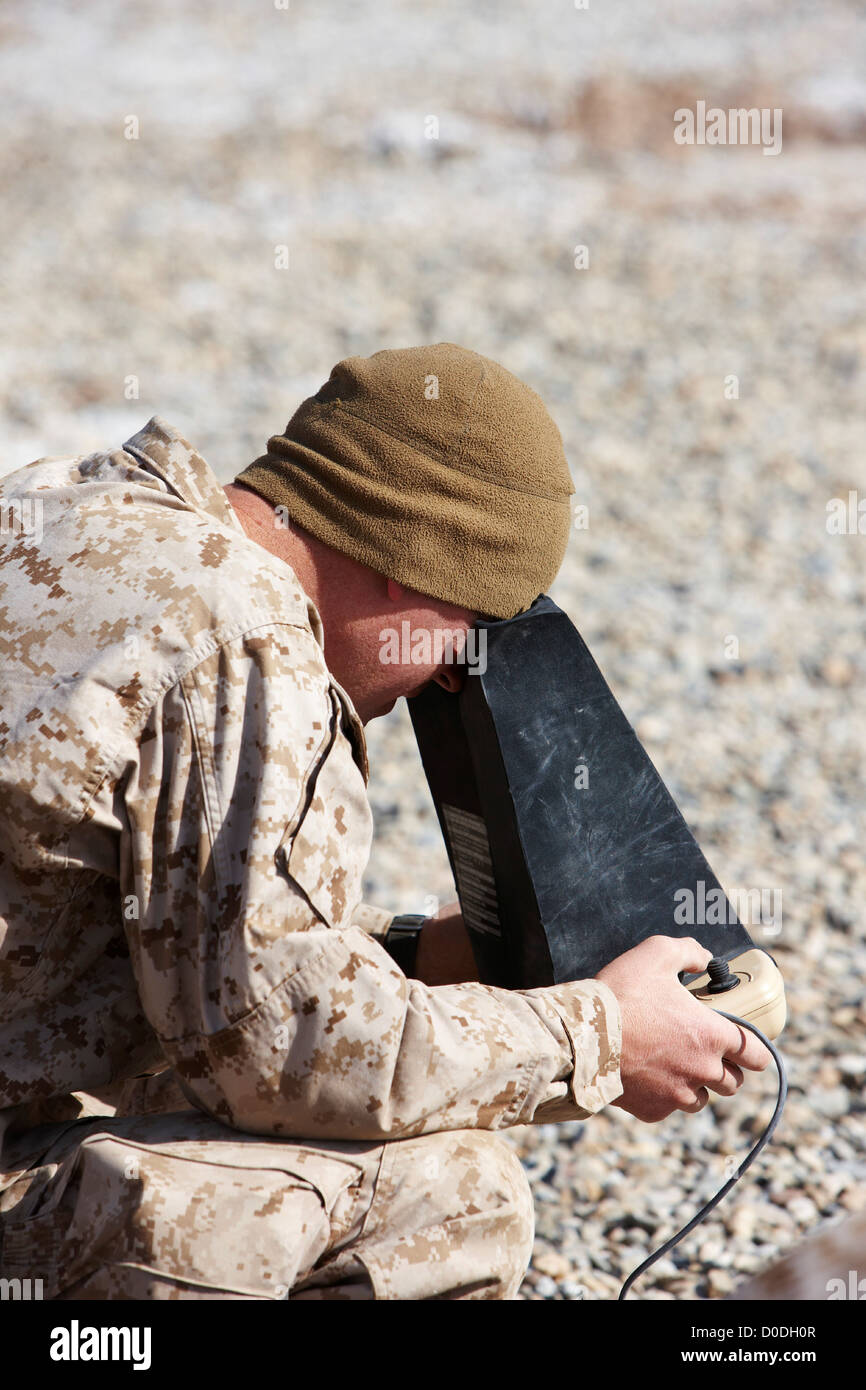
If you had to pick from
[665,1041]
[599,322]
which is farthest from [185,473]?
[599,322]

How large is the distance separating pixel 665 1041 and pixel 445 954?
0.80 meters

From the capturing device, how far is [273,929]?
1954 millimetres

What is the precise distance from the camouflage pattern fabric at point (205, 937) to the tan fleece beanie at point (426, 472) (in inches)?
7.7

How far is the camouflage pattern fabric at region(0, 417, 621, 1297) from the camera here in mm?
1949

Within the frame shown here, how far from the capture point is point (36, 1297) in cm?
211

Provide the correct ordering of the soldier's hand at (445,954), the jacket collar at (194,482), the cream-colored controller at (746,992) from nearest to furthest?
the jacket collar at (194,482) → the cream-colored controller at (746,992) → the soldier's hand at (445,954)

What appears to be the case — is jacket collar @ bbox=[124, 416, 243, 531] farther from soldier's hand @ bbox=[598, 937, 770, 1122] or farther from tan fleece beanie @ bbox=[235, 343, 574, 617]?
soldier's hand @ bbox=[598, 937, 770, 1122]

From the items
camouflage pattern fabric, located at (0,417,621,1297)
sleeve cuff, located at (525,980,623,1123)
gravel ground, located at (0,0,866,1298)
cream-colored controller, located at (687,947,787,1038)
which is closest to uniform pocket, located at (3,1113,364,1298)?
camouflage pattern fabric, located at (0,417,621,1297)

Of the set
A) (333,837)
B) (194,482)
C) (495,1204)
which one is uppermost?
(194,482)

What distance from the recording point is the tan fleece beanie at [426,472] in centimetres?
233

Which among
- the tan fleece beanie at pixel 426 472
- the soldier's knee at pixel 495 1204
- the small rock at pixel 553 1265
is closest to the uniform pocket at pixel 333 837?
the tan fleece beanie at pixel 426 472

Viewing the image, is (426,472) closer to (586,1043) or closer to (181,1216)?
(586,1043)

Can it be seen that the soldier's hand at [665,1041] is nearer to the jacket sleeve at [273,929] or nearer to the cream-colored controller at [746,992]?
the cream-colored controller at [746,992]

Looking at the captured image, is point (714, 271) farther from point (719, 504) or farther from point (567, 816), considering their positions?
point (567, 816)
